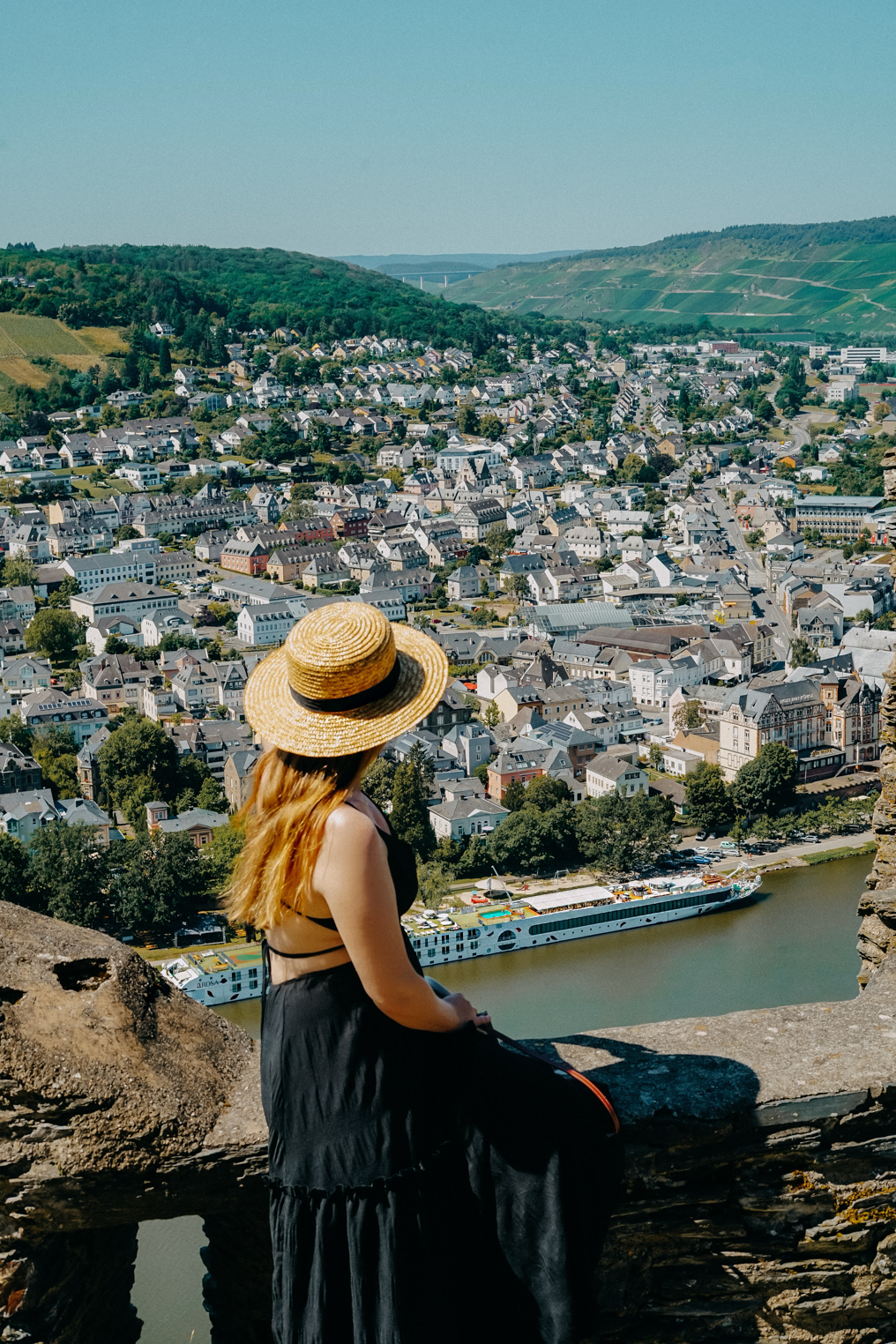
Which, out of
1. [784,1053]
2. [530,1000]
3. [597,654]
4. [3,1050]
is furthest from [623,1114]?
[597,654]

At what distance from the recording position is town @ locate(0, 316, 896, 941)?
10031 mm

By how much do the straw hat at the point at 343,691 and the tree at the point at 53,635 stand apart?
15232 mm

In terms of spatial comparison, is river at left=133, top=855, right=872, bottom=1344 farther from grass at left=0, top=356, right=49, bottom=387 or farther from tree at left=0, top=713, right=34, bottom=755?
grass at left=0, top=356, right=49, bottom=387

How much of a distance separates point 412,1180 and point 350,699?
0.27 metres

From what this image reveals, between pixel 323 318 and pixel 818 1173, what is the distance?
39.7m

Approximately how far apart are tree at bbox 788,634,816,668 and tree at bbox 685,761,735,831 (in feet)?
14.0

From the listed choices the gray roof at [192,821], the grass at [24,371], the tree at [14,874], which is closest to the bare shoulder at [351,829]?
the tree at [14,874]

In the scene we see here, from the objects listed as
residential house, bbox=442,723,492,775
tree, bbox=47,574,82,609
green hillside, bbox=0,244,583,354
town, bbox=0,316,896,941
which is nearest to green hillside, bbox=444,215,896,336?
green hillside, bbox=0,244,583,354

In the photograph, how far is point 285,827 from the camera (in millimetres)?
753

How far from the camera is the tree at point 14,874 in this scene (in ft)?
28.0

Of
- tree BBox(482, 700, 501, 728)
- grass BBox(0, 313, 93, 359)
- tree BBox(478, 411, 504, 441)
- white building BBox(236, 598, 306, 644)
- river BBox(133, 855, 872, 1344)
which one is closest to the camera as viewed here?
river BBox(133, 855, 872, 1344)

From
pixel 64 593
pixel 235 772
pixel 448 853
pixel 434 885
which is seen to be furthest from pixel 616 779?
pixel 64 593

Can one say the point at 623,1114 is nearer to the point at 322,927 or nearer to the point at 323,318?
the point at 322,927

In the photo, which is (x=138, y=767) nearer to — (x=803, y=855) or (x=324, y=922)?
(x=803, y=855)
